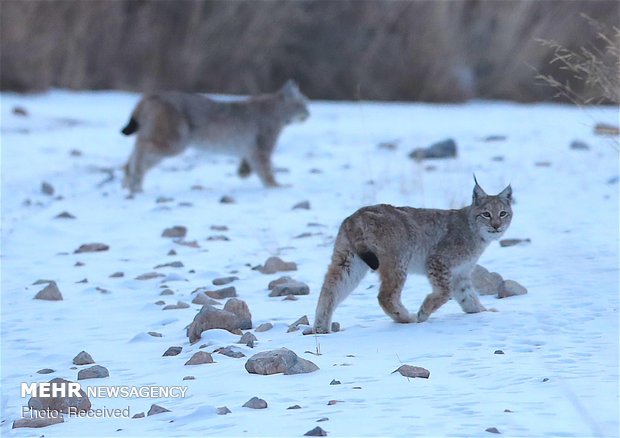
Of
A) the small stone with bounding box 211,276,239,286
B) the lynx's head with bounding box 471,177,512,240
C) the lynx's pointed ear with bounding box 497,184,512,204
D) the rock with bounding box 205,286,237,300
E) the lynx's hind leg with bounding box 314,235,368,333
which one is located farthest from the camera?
the small stone with bounding box 211,276,239,286

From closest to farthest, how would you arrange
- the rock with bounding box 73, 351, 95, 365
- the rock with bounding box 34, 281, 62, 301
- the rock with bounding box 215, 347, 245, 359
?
the rock with bounding box 215, 347, 245, 359 → the rock with bounding box 73, 351, 95, 365 → the rock with bounding box 34, 281, 62, 301

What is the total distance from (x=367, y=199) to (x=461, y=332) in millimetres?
4496

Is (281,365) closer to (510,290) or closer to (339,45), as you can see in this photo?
(510,290)

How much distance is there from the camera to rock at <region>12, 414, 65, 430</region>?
4.68 metres

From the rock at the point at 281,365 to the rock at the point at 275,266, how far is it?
8.62ft

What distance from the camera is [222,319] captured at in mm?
6062

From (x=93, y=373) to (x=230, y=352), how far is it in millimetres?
638

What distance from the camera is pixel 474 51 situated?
817 inches

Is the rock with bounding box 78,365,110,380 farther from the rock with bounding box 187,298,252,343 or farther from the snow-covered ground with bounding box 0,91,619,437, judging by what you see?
the rock with bounding box 187,298,252,343

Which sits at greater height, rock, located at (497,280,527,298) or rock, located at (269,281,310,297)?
rock, located at (497,280,527,298)

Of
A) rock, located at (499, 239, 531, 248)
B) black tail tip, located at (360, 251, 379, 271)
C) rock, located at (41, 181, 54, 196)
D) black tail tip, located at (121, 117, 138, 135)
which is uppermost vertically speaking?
black tail tip, located at (121, 117, 138, 135)

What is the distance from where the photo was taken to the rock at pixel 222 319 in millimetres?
5973

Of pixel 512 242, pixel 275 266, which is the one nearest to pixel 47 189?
pixel 275 266

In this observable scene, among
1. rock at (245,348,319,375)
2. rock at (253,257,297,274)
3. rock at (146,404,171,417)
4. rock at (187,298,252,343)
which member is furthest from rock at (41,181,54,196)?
rock at (146,404,171,417)
